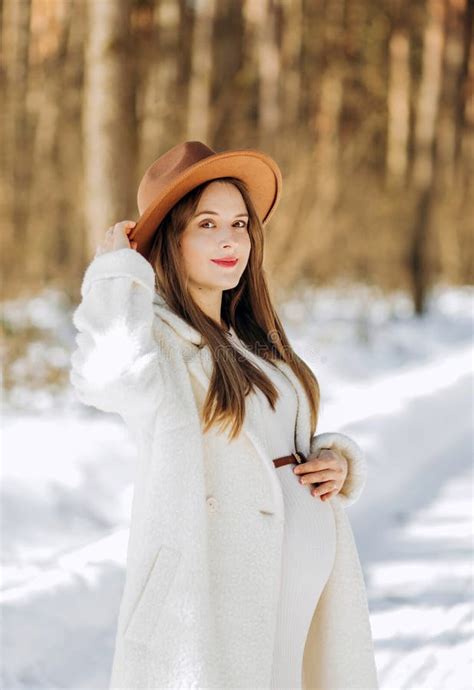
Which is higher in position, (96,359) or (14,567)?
(14,567)

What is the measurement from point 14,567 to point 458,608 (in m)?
1.79

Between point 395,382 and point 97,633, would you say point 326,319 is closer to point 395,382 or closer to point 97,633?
point 395,382

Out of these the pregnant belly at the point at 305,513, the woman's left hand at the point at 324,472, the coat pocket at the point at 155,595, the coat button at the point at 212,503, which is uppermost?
the woman's left hand at the point at 324,472

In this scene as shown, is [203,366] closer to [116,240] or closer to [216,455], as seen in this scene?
[216,455]

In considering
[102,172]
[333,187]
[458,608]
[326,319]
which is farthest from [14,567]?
[333,187]

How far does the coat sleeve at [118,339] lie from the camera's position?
2.01 metres

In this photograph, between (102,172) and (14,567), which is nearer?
(14,567)

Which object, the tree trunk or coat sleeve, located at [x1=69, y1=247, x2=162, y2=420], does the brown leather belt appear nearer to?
coat sleeve, located at [x1=69, y1=247, x2=162, y2=420]

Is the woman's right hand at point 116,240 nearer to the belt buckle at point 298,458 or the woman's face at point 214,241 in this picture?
the woman's face at point 214,241

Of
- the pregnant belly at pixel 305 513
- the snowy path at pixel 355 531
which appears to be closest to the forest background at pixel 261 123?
the snowy path at pixel 355 531

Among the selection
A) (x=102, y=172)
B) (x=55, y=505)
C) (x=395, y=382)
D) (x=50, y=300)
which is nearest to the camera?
(x=55, y=505)

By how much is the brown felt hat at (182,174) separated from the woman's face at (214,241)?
0.16 feet

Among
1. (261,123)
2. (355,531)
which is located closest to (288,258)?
(261,123)

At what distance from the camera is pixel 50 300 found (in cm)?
941
